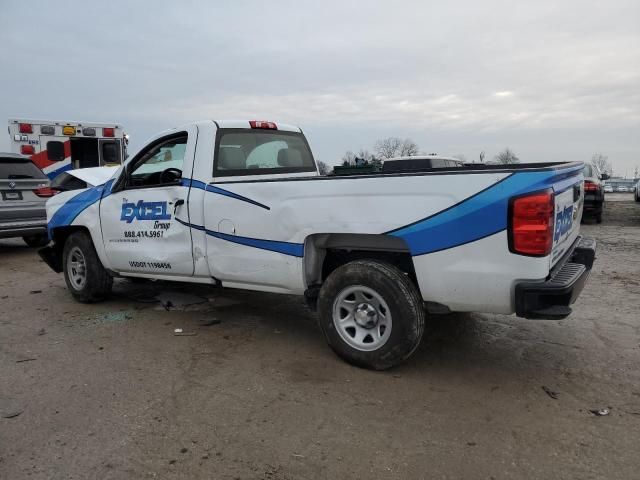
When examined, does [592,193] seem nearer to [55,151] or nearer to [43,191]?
[43,191]

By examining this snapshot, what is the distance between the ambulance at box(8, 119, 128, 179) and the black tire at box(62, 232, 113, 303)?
21.2ft

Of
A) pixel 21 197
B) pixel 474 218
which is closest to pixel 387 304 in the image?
pixel 474 218

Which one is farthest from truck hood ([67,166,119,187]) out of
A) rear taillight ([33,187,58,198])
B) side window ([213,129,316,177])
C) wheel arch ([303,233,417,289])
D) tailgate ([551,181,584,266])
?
tailgate ([551,181,584,266])

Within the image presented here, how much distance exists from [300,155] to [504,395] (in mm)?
3384

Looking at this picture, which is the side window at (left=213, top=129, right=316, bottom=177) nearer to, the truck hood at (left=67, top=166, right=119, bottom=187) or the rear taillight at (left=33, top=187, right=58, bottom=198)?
the truck hood at (left=67, top=166, right=119, bottom=187)

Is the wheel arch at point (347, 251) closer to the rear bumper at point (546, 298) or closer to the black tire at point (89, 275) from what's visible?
the rear bumper at point (546, 298)

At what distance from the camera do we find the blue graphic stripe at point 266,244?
4.06 metres

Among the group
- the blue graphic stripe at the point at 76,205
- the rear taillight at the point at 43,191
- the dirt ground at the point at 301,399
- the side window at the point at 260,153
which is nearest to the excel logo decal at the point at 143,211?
the blue graphic stripe at the point at 76,205

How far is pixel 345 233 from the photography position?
377 cm

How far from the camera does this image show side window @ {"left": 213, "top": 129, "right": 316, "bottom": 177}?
484 cm

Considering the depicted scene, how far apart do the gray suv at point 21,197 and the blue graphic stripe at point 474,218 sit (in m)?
7.69

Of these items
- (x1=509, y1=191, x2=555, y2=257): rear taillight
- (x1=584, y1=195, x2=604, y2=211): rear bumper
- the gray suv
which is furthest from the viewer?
(x1=584, y1=195, x2=604, y2=211): rear bumper

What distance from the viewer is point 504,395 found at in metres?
3.47

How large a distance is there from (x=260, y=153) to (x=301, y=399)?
2689 mm
